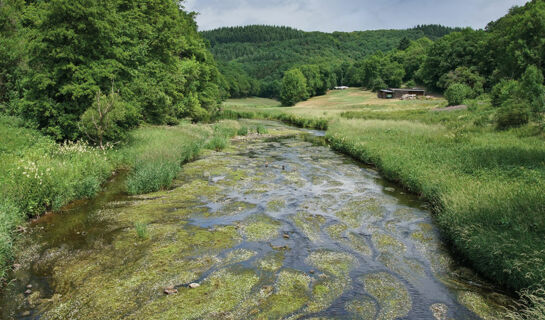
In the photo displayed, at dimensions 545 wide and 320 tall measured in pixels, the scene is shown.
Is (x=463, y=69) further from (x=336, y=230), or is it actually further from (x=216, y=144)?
(x=336, y=230)

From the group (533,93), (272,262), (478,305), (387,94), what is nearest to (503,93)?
(533,93)

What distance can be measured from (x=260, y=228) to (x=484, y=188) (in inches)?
307

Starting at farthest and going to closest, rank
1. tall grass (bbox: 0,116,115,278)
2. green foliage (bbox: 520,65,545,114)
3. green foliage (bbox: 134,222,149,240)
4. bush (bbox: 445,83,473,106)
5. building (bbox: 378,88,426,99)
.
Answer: building (bbox: 378,88,426,99) → bush (bbox: 445,83,473,106) → green foliage (bbox: 520,65,545,114) → green foliage (bbox: 134,222,149,240) → tall grass (bbox: 0,116,115,278)

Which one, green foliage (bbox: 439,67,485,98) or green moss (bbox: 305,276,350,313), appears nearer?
green moss (bbox: 305,276,350,313)

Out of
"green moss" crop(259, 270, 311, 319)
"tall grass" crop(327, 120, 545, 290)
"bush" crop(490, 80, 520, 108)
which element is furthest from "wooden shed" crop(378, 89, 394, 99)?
"green moss" crop(259, 270, 311, 319)

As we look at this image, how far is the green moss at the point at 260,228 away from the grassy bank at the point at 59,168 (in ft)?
19.0

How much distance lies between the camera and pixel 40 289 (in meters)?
7.52

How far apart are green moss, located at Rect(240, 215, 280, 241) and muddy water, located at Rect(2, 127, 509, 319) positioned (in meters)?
0.04

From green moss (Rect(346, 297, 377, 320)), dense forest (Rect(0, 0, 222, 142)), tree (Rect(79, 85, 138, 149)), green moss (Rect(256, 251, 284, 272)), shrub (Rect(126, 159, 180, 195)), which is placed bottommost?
green moss (Rect(346, 297, 377, 320))

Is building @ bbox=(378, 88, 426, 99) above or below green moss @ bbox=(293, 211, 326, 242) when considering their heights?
above

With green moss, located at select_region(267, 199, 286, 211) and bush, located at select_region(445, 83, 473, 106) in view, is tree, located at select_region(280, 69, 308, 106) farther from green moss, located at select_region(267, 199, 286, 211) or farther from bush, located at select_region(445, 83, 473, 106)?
green moss, located at select_region(267, 199, 286, 211)

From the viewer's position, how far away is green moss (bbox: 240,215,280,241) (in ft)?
35.7

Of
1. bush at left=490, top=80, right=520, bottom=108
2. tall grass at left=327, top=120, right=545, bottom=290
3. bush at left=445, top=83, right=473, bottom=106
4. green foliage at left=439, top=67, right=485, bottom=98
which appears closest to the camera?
tall grass at left=327, top=120, right=545, bottom=290

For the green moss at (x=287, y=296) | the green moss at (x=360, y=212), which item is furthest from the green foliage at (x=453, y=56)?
the green moss at (x=287, y=296)
